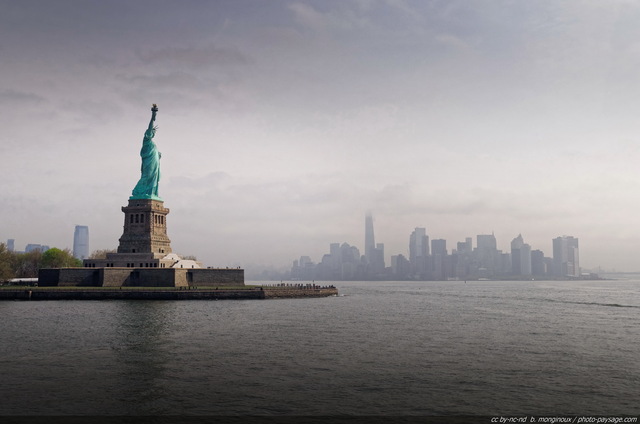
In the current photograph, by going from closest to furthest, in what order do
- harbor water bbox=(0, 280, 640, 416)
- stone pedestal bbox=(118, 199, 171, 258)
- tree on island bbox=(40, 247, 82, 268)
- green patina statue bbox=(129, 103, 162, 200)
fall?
harbor water bbox=(0, 280, 640, 416), stone pedestal bbox=(118, 199, 171, 258), green patina statue bbox=(129, 103, 162, 200), tree on island bbox=(40, 247, 82, 268)

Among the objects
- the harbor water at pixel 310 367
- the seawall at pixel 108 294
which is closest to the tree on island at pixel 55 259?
the seawall at pixel 108 294

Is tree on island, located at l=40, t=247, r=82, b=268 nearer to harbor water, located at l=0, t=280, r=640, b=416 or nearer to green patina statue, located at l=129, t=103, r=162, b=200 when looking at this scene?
green patina statue, located at l=129, t=103, r=162, b=200

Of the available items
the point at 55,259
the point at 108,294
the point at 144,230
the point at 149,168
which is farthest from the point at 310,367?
the point at 55,259

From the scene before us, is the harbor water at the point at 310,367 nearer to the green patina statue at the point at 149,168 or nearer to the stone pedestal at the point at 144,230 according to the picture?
the stone pedestal at the point at 144,230

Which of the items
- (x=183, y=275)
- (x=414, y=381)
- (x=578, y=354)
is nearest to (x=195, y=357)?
(x=414, y=381)

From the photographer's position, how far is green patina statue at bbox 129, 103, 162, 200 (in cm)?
10862

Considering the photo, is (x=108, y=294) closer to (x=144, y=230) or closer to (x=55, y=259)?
(x=144, y=230)

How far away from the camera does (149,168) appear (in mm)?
109188

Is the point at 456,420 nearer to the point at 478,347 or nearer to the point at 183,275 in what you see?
the point at 478,347

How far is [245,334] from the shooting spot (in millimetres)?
47656

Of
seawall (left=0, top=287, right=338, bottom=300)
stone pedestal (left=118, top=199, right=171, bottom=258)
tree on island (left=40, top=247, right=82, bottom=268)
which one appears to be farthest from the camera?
tree on island (left=40, top=247, right=82, bottom=268)

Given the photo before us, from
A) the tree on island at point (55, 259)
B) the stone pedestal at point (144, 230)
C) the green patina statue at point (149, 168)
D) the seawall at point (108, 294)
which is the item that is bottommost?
the seawall at point (108, 294)

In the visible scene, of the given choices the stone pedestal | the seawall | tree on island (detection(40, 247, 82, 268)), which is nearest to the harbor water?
the seawall

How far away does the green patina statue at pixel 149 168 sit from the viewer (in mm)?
108625
